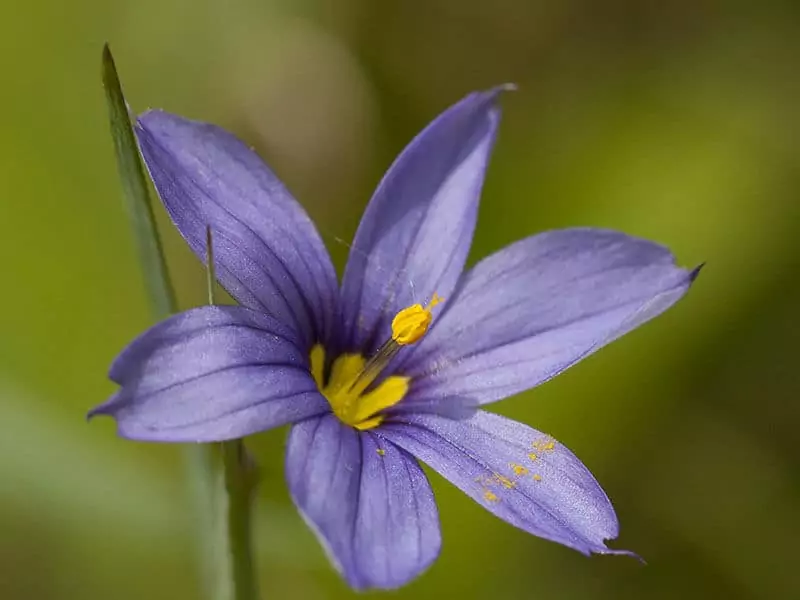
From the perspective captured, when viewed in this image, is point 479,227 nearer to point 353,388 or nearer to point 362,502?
point 353,388

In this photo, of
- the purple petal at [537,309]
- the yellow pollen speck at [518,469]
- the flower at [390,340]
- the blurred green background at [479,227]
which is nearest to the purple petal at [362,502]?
the flower at [390,340]

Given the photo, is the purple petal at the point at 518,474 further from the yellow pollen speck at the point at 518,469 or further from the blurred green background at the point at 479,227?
the blurred green background at the point at 479,227

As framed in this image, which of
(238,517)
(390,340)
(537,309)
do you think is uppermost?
(537,309)

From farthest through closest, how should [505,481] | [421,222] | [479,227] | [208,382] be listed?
[479,227] < [421,222] < [505,481] < [208,382]

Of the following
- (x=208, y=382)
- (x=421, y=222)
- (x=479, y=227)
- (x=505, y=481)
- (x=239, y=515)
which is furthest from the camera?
(x=479, y=227)

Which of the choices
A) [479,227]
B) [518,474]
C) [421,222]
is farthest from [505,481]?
[479,227]

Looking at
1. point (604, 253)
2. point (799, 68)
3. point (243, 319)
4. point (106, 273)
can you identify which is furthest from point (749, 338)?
point (243, 319)

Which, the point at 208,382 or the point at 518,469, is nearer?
the point at 208,382
